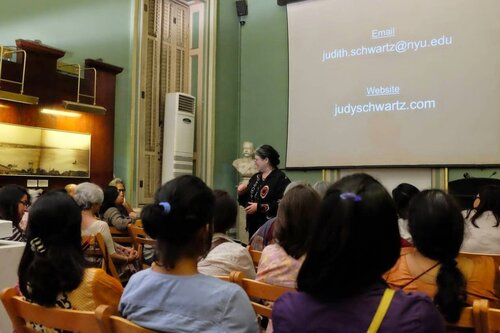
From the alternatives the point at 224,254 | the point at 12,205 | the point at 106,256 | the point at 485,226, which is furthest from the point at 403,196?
the point at 12,205

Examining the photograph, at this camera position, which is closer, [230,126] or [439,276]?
[439,276]

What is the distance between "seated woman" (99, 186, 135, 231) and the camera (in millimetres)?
4098

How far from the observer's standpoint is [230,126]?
301 inches

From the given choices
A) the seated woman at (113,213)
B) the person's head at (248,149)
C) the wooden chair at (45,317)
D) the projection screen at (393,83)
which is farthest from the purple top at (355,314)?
the person's head at (248,149)

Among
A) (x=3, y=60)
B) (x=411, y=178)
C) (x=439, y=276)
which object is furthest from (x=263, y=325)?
(x=411, y=178)

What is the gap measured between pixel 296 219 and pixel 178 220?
27.7 inches

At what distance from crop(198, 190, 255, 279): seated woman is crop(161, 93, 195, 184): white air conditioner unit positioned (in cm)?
438

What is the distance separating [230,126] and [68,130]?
2.65m

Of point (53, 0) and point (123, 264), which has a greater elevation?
point (53, 0)

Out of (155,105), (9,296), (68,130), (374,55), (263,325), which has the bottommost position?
(263,325)

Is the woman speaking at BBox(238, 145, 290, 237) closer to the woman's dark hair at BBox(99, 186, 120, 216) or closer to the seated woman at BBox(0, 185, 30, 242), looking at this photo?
the woman's dark hair at BBox(99, 186, 120, 216)

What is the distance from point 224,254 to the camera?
7.29 ft

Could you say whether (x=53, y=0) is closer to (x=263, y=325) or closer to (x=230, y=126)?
(x=230, y=126)

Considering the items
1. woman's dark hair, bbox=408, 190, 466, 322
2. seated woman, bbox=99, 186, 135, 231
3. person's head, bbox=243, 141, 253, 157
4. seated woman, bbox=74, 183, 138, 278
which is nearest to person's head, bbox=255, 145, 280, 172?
seated woman, bbox=99, 186, 135, 231
